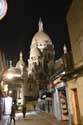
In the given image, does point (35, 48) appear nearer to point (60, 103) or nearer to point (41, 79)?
point (41, 79)

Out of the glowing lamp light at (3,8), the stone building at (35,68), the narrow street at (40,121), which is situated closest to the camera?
the glowing lamp light at (3,8)

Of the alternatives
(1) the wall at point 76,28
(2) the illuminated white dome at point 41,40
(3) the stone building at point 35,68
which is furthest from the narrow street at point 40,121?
(2) the illuminated white dome at point 41,40

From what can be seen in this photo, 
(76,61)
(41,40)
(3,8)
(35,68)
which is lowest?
(76,61)

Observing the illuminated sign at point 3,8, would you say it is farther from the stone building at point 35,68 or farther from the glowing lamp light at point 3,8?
the stone building at point 35,68

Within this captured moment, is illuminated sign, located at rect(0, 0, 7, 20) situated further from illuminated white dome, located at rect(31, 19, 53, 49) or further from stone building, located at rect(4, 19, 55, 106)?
illuminated white dome, located at rect(31, 19, 53, 49)

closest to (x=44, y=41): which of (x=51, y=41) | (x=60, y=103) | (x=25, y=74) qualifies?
(x=51, y=41)

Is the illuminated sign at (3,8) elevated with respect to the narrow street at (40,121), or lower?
elevated

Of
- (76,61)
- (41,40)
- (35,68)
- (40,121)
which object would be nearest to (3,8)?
(76,61)

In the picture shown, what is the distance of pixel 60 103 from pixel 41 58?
64.4 metres

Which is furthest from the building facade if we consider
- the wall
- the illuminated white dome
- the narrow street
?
the illuminated white dome

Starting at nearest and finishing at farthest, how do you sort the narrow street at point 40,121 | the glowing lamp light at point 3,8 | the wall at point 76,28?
the glowing lamp light at point 3,8
the wall at point 76,28
the narrow street at point 40,121

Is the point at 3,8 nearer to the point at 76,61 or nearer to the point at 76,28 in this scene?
the point at 76,28

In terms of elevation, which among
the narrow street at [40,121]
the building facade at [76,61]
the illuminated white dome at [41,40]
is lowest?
the narrow street at [40,121]

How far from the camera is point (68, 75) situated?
20.8 metres
